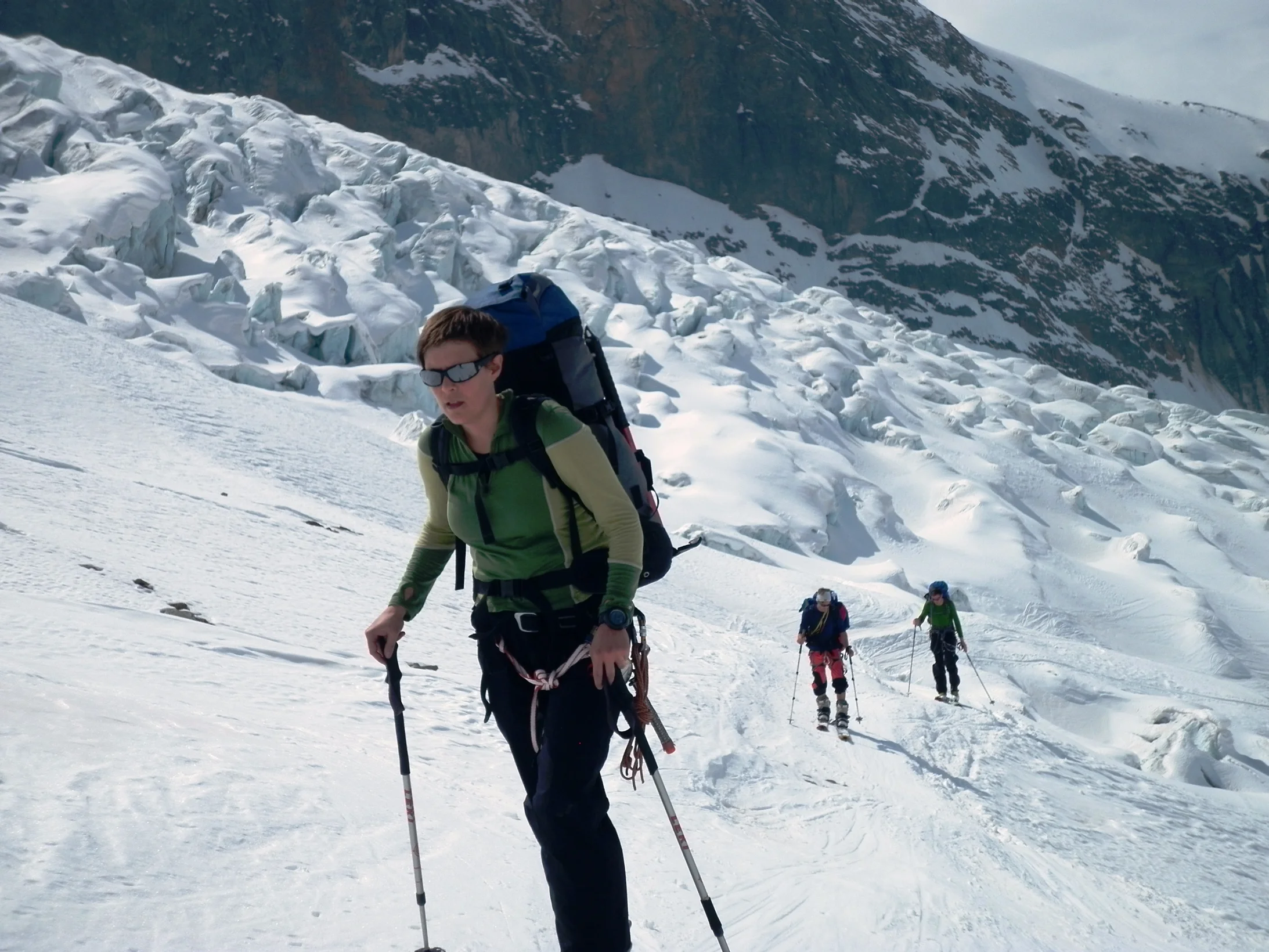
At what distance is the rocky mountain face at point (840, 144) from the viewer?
400ft

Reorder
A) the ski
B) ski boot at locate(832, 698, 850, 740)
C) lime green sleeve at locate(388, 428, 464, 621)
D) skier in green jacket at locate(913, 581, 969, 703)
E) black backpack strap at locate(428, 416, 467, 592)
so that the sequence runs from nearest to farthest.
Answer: black backpack strap at locate(428, 416, 467, 592) → lime green sleeve at locate(388, 428, 464, 621) → the ski → ski boot at locate(832, 698, 850, 740) → skier in green jacket at locate(913, 581, 969, 703)

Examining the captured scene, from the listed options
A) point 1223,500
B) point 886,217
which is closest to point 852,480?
point 1223,500

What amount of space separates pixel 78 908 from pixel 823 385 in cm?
4306

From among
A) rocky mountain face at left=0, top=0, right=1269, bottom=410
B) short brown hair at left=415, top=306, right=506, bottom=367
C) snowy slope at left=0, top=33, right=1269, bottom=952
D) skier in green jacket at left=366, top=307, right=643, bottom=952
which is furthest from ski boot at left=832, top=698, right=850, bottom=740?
rocky mountain face at left=0, top=0, right=1269, bottom=410

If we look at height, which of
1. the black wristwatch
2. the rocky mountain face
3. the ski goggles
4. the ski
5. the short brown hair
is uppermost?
the rocky mountain face

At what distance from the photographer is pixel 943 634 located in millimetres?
12109

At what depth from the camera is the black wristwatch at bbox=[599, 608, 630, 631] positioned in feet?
8.41

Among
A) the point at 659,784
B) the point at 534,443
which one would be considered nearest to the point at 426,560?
the point at 534,443

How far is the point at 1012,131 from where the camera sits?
489ft

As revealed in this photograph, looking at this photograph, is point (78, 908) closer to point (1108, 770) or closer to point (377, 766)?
point (377, 766)

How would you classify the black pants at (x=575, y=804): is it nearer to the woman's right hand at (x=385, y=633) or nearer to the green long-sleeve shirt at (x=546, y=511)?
the green long-sleeve shirt at (x=546, y=511)

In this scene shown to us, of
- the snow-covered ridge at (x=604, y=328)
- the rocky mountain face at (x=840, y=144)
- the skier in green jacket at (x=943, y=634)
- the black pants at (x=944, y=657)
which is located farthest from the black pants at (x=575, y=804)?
the rocky mountain face at (x=840, y=144)

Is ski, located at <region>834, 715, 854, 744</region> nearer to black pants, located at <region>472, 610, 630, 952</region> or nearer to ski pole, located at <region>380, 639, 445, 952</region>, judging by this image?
ski pole, located at <region>380, 639, 445, 952</region>

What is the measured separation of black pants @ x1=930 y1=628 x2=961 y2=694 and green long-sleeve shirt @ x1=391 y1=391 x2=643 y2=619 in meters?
10.1
